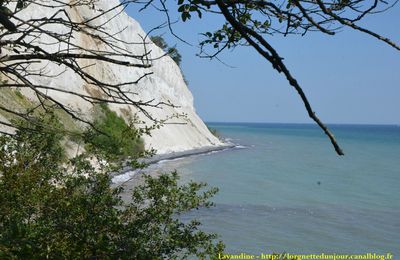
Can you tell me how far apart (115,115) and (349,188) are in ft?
57.3

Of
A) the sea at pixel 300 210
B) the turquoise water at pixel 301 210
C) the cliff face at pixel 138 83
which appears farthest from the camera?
the cliff face at pixel 138 83

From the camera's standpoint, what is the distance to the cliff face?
33.2m

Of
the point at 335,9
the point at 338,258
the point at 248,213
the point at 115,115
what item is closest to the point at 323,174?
the point at 115,115

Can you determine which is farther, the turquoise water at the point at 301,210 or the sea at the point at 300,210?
the turquoise water at the point at 301,210

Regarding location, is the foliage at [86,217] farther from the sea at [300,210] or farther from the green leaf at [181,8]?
the sea at [300,210]

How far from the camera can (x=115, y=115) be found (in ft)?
122

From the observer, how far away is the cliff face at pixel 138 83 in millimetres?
33250

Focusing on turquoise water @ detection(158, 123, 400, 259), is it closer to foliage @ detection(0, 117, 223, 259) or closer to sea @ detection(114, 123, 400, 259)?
sea @ detection(114, 123, 400, 259)

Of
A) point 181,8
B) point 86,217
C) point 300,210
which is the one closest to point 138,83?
point 300,210

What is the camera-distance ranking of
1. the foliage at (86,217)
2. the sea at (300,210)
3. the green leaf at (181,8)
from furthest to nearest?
the sea at (300,210) → the foliage at (86,217) → the green leaf at (181,8)

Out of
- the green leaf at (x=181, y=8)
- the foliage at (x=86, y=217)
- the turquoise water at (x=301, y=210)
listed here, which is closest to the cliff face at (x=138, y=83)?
the turquoise water at (x=301, y=210)

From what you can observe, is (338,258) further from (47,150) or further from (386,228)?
(47,150)

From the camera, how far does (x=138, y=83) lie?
27.6 meters

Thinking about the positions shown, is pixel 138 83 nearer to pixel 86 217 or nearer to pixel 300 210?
pixel 300 210
